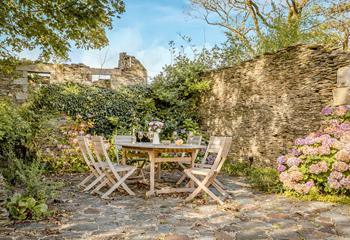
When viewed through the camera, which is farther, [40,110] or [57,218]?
[40,110]

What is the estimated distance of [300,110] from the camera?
6211 millimetres

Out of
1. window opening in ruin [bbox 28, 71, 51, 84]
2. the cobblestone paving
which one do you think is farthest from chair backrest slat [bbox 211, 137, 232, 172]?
window opening in ruin [bbox 28, 71, 51, 84]

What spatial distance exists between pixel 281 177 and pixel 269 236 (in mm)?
2035

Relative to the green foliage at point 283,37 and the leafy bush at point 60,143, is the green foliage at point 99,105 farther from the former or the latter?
the green foliage at point 283,37

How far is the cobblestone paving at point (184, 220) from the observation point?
315cm

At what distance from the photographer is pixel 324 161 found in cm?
466

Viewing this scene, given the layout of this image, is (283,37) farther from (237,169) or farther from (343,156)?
(343,156)

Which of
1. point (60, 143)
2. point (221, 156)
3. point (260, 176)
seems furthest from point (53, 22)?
point (260, 176)

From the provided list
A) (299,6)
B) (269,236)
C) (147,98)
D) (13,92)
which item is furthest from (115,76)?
(269,236)

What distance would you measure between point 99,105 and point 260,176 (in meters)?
5.17

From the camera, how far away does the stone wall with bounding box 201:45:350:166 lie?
5883mm

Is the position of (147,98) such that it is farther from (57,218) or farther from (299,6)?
(299,6)

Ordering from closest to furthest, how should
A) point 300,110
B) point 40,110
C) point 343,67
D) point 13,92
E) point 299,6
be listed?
point 343,67
point 300,110
point 40,110
point 13,92
point 299,6

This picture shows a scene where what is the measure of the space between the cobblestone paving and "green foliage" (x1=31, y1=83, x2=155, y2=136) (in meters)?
3.93
